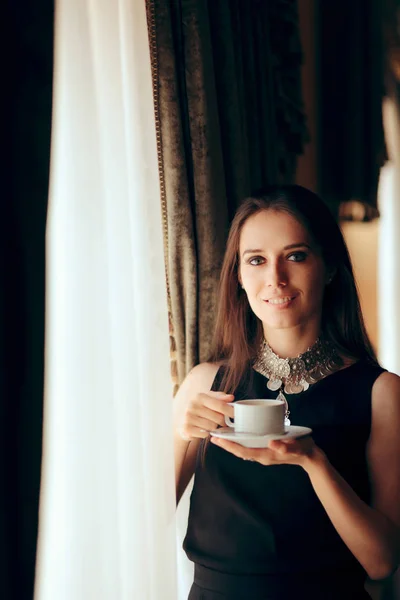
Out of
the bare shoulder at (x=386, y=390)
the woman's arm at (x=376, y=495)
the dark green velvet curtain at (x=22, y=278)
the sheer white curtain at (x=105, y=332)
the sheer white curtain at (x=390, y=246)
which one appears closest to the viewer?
the dark green velvet curtain at (x=22, y=278)

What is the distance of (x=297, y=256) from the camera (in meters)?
1.11

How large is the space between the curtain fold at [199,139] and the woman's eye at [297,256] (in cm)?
24

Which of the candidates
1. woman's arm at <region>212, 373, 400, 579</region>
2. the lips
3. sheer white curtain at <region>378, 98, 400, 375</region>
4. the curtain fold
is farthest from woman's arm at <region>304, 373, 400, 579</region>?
sheer white curtain at <region>378, 98, 400, 375</region>

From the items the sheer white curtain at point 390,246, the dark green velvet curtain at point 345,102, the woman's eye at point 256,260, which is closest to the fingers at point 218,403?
the woman's eye at point 256,260

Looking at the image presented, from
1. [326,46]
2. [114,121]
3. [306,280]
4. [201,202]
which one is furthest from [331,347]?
[326,46]

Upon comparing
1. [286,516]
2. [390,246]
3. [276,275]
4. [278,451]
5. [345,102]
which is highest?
[345,102]

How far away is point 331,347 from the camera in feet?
3.84

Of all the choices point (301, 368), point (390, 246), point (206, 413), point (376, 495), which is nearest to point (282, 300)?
point (301, 368)

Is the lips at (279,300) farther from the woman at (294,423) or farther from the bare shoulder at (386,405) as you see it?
the bare shoulder at (386,405)

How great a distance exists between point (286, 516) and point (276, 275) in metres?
0.40

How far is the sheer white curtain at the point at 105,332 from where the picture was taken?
851 millimetres

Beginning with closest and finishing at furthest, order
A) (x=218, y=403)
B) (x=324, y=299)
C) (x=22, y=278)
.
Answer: (x=22, y=278) → (x=218, y=403) → (x=324, y=299)

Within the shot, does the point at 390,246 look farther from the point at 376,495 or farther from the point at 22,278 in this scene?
the point at 22,278

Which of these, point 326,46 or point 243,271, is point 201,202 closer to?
point 243,271
